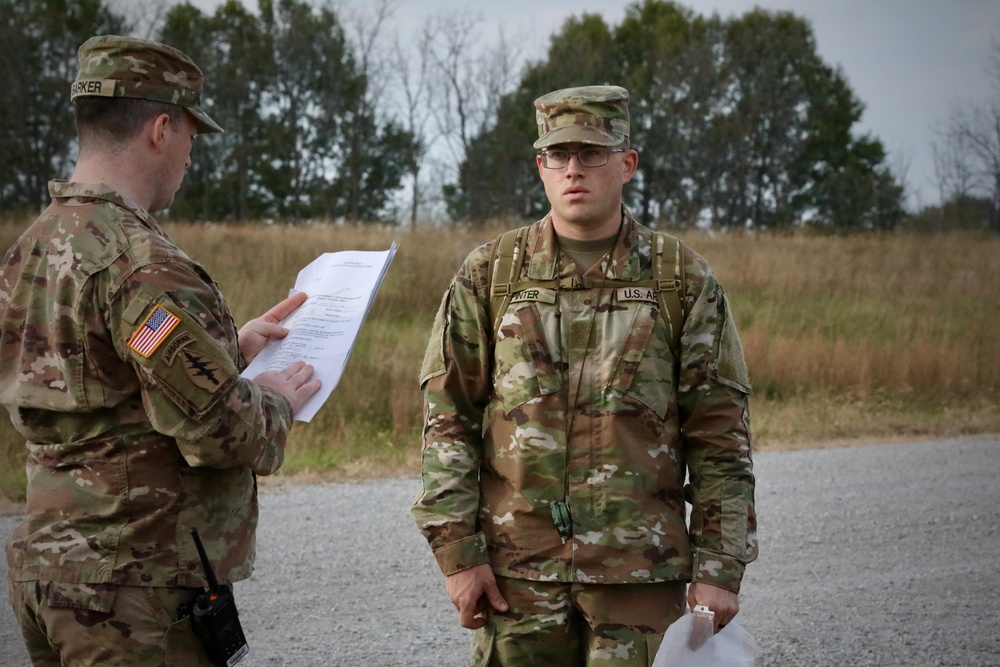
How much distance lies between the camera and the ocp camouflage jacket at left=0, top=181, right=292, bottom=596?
233cm

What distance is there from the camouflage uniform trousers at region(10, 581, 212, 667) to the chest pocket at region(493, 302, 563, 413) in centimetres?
101

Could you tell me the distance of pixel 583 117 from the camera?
294 centimetres

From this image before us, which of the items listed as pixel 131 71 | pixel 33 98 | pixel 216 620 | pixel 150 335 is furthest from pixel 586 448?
pixel 33 98

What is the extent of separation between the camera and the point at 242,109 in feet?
95.4

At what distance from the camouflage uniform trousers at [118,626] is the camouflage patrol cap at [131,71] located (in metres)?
1.16

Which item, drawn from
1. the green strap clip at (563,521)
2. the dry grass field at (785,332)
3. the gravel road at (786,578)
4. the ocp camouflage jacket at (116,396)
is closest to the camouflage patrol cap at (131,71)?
the ocp camouflage jacket at (116,396)

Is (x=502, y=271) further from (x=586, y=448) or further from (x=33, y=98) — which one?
(x=33, y=98)

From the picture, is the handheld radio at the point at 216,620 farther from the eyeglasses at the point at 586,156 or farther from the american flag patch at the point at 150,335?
the eyeglasses at the point at 586,156

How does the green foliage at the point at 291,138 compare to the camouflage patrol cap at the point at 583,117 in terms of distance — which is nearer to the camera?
the camouflage patrol cap at the point at 583,117

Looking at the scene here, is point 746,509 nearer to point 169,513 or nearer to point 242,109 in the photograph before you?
point 169,513

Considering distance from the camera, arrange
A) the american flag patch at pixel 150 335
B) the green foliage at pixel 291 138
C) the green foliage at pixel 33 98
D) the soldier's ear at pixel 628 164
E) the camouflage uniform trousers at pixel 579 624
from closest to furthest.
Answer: the american flag patch at pixel 150 335 < the camouflage uniform trousers at pixel 579 624 < the soldier's ear at pixel 628 164 < the green foliage at pixel 33 98 < the green foliage at pixel 291 138

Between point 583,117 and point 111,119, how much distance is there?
1.26 metres

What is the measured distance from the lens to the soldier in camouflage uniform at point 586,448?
2791 millimetres

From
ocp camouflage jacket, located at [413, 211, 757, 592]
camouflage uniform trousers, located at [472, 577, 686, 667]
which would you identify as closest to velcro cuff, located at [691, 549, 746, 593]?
ocp camouflage jacket, located at [413, 211, 757, 592]
